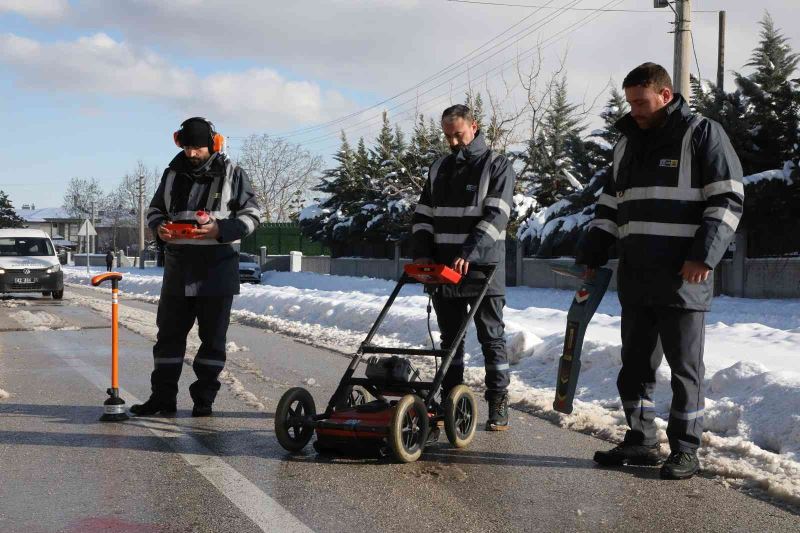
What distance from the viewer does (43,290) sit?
22.9m

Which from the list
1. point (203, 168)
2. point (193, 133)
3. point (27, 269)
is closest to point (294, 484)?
point (203, 168)

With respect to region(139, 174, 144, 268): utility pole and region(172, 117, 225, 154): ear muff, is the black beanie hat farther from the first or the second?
region(139, 174, 144, 268): utility pole

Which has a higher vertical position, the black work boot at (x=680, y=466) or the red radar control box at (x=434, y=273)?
the red radar control box at (x=434, y=273)

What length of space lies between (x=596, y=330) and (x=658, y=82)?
639cm

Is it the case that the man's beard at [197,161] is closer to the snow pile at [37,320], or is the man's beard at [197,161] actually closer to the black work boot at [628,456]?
the black work boot at [628,456]

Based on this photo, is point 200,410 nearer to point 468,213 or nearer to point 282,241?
point 468,213

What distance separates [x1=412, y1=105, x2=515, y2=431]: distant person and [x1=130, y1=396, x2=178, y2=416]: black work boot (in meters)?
1.98

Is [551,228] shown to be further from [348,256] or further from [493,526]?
[493,526]

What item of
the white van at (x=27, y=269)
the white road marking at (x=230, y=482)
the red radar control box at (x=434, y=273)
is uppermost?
the red radar control box at (x=434, y=273)

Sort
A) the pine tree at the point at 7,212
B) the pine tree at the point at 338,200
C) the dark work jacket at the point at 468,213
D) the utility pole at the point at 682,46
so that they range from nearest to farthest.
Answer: the dark work jacket at the point at 468,213
the utility pole at the point at 682,46
the pine tree at the point at 338,200
the pine tree at the point at 7,212

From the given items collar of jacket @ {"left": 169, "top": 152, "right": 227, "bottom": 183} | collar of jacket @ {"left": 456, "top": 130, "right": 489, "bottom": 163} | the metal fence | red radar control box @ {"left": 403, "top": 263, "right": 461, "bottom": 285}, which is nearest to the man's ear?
collar of jacket @ {"left": 456, "top": 130, "right": 489, "bottom": 163}

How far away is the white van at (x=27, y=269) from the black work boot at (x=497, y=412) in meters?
18.8

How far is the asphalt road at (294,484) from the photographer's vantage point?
165 inches

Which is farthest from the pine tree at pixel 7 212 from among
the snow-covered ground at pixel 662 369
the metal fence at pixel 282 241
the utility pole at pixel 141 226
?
the snow-covered ground at pixel 662 369
